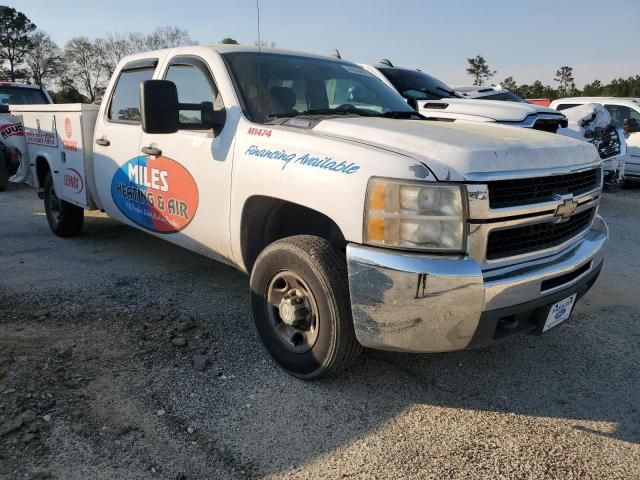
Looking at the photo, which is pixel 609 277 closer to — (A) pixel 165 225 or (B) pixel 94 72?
(A) pixel 165 225

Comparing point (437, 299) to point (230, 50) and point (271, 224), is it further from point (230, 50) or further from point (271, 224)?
point (230, 50)

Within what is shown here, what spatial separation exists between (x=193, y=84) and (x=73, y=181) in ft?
7.03

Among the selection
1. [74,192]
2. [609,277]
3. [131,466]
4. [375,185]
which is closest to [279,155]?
[375,185]

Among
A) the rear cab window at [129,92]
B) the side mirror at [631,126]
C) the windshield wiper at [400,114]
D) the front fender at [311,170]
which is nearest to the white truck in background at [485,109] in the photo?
the windshield wiper at [400,114]

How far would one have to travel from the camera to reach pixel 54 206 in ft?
19.7

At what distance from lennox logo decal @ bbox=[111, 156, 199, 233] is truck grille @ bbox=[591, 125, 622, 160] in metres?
7.72

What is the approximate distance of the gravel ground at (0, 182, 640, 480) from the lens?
2.34 m

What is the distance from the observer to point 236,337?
3512mm

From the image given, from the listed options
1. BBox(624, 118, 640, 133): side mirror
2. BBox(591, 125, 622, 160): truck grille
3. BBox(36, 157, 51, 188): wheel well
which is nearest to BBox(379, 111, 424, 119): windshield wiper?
BBox(36, 157, 51, 188): wheel well

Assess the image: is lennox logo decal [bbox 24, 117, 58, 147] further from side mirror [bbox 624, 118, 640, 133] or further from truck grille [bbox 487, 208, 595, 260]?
side mirror [bbox 624, 118, 640, 133]

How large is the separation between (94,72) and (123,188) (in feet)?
176

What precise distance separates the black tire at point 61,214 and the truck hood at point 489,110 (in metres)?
4.62

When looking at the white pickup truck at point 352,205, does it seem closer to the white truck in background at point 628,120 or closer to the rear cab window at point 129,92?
the rear cab window at point 129,92

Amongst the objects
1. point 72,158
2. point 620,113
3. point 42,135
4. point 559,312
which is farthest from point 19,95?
point 620,113
